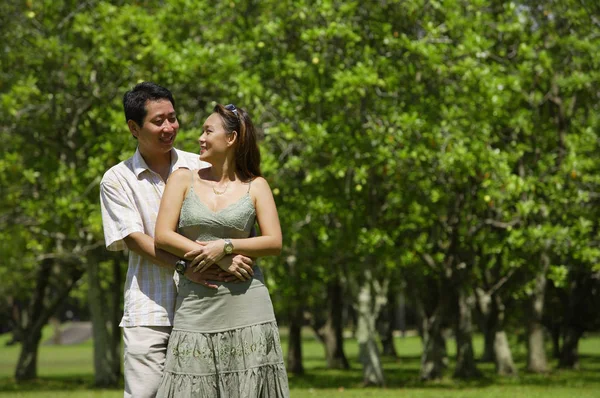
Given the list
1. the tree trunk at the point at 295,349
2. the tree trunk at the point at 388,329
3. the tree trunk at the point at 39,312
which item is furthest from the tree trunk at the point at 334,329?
the tree trunk at the point at 388,329

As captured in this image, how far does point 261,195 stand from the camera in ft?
18.1

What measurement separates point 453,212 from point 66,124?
27.3 feet

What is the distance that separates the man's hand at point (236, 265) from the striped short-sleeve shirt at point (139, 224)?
435 millimetres

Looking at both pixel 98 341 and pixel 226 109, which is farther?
pixel 98 341

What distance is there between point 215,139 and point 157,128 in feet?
1.43

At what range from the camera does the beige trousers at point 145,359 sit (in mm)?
5523

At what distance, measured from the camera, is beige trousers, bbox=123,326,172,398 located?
552 centimetres

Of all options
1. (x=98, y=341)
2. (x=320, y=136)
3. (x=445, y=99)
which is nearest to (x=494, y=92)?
(x=445, y=99)

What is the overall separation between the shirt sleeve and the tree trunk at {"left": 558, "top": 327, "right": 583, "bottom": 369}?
2601 centimetres

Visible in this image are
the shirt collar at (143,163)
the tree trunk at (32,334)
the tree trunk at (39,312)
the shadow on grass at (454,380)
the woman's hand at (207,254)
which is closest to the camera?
the woman's hand at (207,254)

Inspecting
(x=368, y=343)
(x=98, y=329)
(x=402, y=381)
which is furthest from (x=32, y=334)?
(x=368, y=343)

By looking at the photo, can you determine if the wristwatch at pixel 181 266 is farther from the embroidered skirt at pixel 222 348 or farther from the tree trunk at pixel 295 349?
the tree trunk at pixel 295 349

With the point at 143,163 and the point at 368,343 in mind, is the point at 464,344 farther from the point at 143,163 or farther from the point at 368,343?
the point at 143,163

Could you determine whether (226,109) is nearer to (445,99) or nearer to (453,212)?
(445,99)
